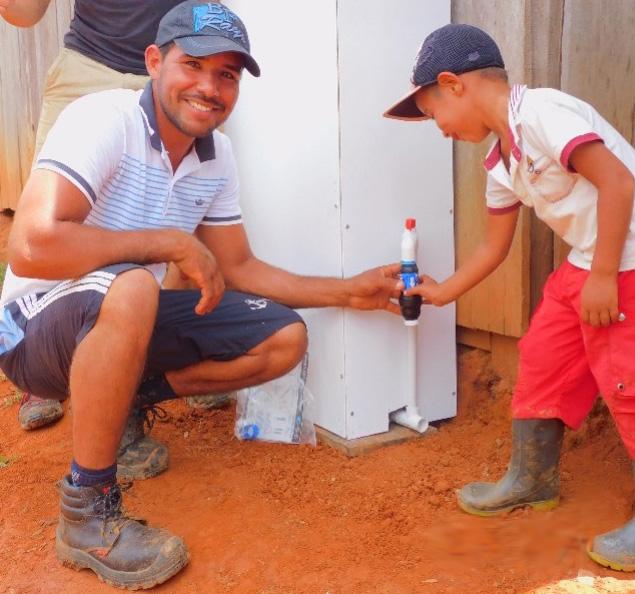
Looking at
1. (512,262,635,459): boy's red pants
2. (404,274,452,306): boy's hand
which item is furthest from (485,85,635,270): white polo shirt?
(404,274,452,306): boy's hand

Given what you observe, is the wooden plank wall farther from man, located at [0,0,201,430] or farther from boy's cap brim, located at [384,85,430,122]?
boy's cap brim, located at [384,85,430,122]

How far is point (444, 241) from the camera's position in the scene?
3480 millimetres

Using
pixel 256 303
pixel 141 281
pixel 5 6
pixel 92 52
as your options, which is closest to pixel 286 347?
pixel 256 303

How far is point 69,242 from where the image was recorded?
2.61 meters

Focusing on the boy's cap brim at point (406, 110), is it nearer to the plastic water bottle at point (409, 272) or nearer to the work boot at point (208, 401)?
the plastic water bottle at point (409, 272)

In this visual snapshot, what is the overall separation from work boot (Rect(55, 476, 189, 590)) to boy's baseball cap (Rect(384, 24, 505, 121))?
5.05 feet

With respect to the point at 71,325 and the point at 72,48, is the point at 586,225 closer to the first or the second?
the point at 71,325

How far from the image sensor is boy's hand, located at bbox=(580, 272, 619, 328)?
244 cm

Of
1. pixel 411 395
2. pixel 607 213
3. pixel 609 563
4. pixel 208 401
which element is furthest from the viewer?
pixel 208 401

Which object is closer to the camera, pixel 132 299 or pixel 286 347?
pixel 132 299

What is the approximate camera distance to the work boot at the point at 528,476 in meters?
2.85

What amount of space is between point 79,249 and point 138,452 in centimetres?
97

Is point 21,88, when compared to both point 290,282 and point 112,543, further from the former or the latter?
point 112,543

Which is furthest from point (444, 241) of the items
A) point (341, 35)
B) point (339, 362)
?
point (341, 35)
